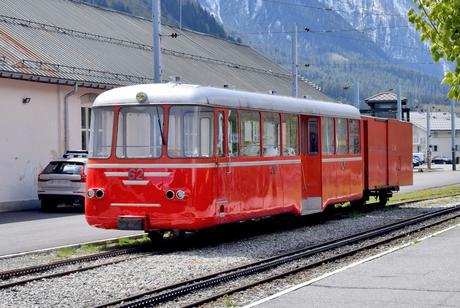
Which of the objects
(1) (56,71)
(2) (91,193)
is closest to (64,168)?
(1) (56,71)

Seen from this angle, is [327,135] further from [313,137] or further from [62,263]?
[62,263]

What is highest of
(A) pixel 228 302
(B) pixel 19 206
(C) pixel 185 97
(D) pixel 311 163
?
(C) pixel 185 97

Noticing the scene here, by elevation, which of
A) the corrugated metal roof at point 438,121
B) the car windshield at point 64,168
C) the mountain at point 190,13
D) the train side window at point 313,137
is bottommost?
the car windshield at point 64,168

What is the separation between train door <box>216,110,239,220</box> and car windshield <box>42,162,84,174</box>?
11.6 meters

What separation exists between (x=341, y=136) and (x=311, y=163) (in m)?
2.02

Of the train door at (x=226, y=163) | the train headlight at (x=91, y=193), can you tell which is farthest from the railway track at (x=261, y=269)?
the train headlight at (x=91, y=193)

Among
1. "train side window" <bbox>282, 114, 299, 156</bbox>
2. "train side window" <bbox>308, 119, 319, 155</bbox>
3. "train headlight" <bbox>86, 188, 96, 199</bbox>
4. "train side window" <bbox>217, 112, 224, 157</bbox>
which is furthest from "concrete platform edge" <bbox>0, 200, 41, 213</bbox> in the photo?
"train side window" <bbox>217, 112, 224, 157</bbox>

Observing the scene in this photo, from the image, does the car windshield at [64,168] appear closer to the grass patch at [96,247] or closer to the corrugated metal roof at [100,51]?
the corrugated metal roof at [100,51]

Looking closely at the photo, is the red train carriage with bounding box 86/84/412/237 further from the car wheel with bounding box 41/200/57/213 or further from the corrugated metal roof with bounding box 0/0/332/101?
the car wheel with bounding box 41/200/57/213

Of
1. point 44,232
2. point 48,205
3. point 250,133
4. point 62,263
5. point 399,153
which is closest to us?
point 62,263

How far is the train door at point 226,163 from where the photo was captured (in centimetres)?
1623

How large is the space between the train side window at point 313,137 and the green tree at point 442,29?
6.24 metres

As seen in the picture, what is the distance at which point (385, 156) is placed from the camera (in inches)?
1089

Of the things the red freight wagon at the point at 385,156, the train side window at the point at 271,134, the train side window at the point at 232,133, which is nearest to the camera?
the train side window at the point at 232,133
